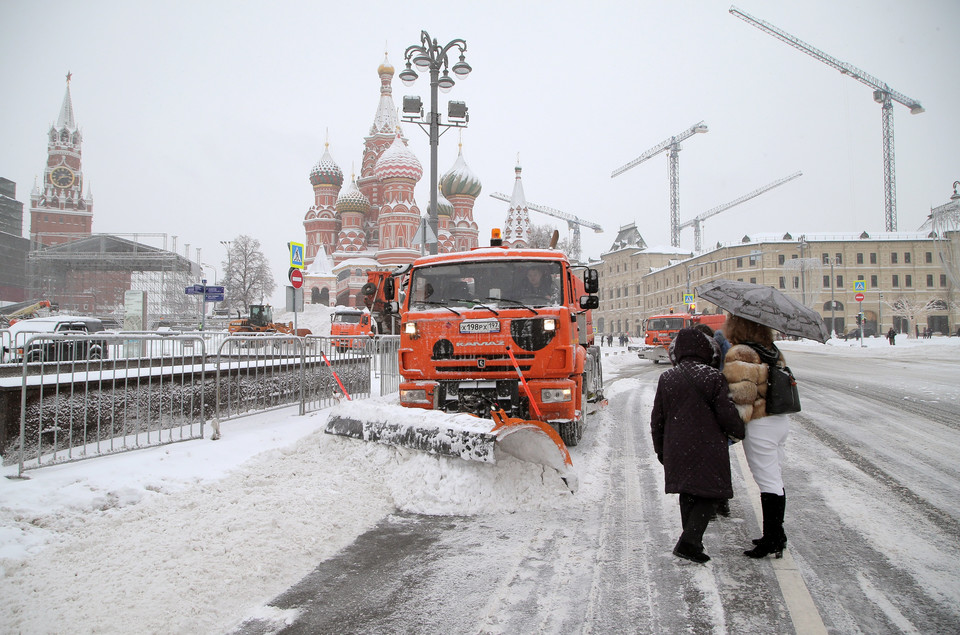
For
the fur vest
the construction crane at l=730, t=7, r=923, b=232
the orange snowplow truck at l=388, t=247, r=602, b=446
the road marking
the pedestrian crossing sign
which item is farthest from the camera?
the construction crane at l=730, t=7, r=923, b=232

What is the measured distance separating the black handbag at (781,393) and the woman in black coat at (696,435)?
0.97ft

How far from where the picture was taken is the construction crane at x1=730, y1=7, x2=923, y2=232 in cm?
9181

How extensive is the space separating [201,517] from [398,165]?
184 feet

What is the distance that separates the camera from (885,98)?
312ft

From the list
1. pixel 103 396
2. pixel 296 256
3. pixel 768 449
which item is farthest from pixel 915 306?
pixel 103 396

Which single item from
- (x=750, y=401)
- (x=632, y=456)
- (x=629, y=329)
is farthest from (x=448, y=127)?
(x=629, y=329)

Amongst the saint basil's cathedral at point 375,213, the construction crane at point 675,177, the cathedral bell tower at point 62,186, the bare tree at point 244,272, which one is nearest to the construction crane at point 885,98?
the construction crane at point 675,177

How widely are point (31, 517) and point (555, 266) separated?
556cm

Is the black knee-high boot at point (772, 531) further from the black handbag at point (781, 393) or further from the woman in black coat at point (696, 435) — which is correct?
the black handbag at point (781, 393)

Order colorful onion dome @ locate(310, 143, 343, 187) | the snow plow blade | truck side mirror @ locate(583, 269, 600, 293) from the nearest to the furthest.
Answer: the snow plow blade < truck side mirror @ locate(583, 269, 600, 293) < colorful onion dome @ locate(310, 143, 343, 187)

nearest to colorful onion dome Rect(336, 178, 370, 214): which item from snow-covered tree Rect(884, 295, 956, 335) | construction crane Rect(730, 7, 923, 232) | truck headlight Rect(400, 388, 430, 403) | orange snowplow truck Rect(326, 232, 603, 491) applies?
orange snowplow truck Rect(326, 232, 603, 491)

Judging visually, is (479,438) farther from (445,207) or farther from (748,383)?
(445,207)

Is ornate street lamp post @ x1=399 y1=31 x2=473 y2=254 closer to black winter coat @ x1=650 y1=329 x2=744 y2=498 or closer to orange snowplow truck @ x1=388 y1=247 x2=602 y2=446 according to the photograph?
orange snowplow truck @ x1=388 y1=247 x2=602 y2=446

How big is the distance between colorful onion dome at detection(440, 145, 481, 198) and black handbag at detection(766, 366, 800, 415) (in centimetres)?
6284
